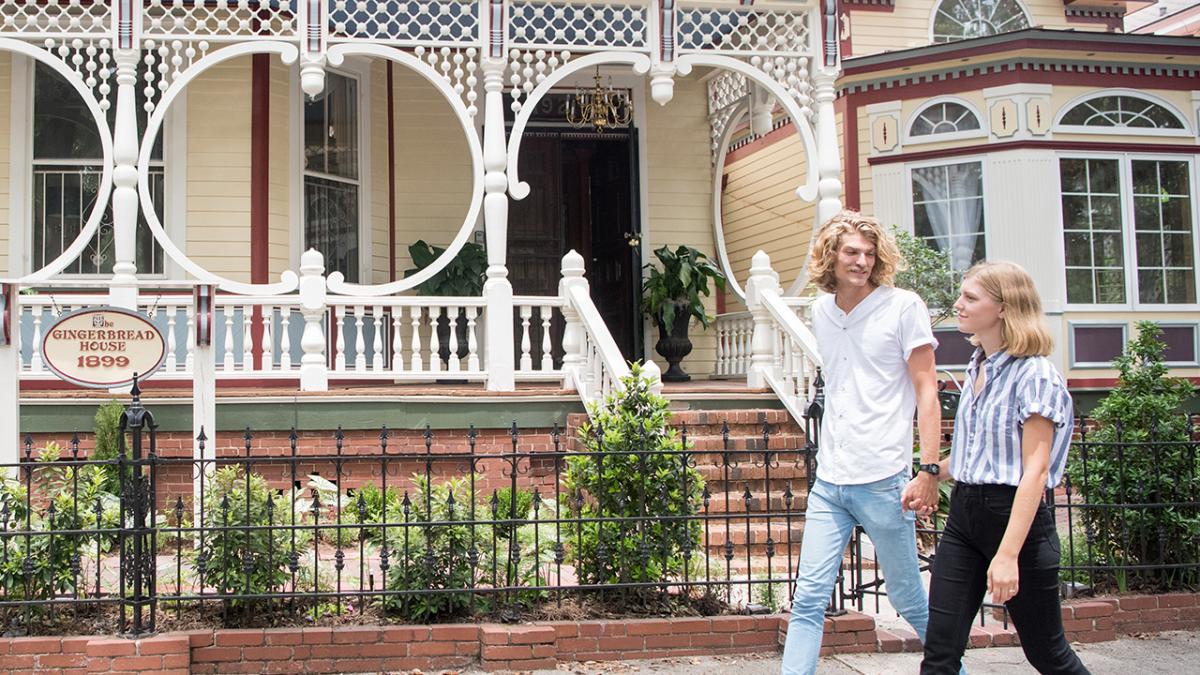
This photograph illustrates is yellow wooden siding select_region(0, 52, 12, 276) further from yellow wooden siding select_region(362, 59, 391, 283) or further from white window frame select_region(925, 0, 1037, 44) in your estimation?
white window frame select_region(925, 0, 1037, 44)

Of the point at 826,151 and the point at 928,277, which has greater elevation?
the point at 826,151

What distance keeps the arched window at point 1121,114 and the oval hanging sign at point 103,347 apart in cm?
993

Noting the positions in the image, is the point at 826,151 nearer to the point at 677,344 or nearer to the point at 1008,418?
the point at 677,344

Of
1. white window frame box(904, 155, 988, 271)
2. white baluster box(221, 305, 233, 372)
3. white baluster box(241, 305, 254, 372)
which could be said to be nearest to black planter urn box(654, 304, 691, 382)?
white window frame box(904, 155, 988, 271)

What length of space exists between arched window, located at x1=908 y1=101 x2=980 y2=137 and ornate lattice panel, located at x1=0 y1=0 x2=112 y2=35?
845 cm

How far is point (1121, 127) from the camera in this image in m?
12.6

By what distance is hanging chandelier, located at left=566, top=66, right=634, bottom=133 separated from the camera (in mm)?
12617

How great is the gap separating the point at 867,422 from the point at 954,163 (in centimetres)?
942

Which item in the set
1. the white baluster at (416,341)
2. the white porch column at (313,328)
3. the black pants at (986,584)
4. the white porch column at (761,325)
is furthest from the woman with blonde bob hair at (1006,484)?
the white porch column at (313,328)

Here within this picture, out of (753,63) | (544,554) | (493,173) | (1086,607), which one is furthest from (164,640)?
(753,63)

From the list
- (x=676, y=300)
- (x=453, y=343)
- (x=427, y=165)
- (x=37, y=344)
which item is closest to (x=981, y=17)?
(x=676, y=300)

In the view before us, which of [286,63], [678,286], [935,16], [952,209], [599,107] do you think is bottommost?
[678,286]

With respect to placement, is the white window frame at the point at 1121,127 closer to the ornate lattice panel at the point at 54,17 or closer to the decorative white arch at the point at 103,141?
the decorative white arch at the point at 103,141

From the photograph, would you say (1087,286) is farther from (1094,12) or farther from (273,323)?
(273,323)
